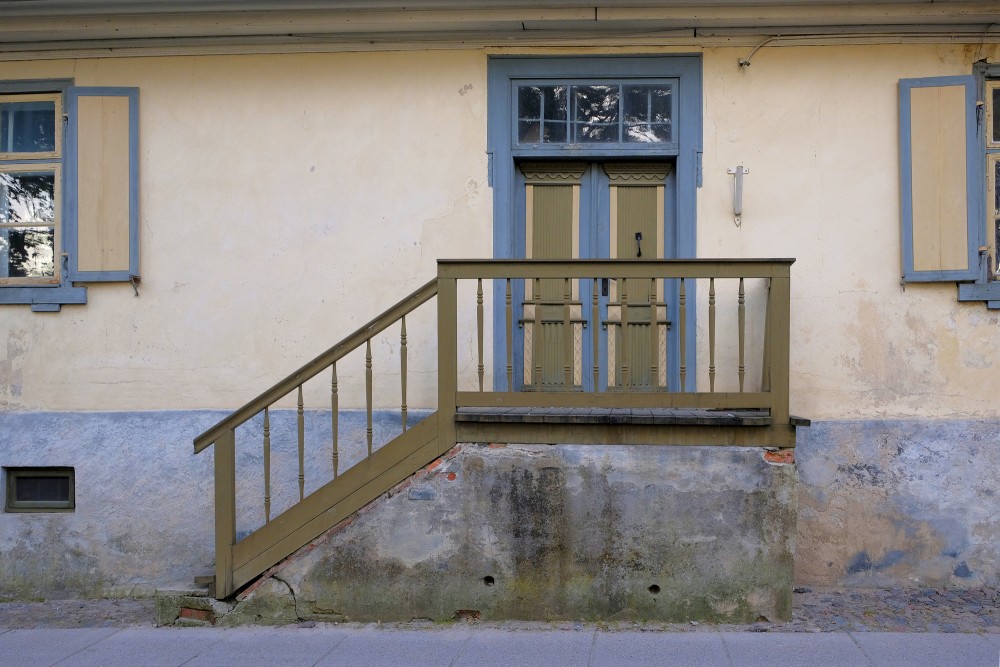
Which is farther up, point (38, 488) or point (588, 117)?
point (588, 117)

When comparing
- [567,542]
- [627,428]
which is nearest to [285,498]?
[567,542]

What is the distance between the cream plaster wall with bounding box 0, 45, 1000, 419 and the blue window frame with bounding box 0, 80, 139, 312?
0.41ft

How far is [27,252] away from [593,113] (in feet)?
14.5

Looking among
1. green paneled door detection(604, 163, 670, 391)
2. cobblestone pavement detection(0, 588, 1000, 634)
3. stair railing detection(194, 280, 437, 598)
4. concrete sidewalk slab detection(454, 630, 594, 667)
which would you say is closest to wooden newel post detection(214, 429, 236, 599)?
stair railing detection(194, 280, 437, 598)

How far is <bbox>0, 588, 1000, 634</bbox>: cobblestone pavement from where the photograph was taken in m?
5.16

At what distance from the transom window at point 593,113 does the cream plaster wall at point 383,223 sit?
32 cm

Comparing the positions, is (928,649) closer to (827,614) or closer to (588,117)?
(827,614)

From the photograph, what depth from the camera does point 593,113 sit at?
6312 millimetres

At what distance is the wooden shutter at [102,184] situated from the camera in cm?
636

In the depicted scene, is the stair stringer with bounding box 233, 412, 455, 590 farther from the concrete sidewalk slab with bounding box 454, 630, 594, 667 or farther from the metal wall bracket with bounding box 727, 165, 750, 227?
the metal wall bracket with bounding box 727, 165, 750, 227

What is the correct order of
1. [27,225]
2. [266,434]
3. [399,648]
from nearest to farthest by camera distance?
[399,648]
[266,434]
[27,225]

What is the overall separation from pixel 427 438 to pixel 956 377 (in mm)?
3746

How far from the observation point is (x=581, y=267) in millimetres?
5246

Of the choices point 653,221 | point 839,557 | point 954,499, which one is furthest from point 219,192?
point 954,499
